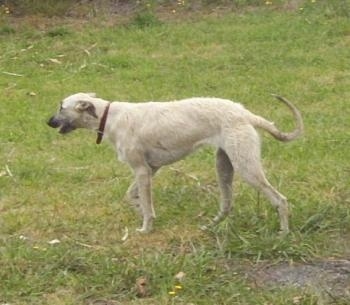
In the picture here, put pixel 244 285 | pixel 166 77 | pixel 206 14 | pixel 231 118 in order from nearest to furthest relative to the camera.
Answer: pixel 244 285
pixel 231 118
pixel 166 77
pixel 206 14

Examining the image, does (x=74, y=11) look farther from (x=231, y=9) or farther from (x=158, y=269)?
(x=158, y=269)

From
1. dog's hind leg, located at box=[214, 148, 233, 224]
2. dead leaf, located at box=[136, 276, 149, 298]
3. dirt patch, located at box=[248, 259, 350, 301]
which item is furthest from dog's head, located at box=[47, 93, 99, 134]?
dirt patch, located at box=[248, 259, 350, 301]

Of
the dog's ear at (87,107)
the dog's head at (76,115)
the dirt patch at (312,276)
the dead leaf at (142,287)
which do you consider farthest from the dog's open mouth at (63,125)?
the dirt patch at (312,276)

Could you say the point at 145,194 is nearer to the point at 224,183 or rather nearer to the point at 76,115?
the point at 224,183

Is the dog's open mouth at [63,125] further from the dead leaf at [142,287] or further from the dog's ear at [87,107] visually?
the dead leaf at [142,287]

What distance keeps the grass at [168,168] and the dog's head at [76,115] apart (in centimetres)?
67

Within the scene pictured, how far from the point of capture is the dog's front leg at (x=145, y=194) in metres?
7.08

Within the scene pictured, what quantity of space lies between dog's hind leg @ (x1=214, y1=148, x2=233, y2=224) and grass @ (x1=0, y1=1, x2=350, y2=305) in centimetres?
13

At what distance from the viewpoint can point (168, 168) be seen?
28.4 feet

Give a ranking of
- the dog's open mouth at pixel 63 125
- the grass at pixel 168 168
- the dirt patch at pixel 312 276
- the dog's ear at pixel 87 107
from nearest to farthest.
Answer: the dirt patch at pixel 312 276
the grass at pixel 168 168
the dog's ear at pixel 87 107
the dog's open mouth at pixel 63 125

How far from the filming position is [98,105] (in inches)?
287

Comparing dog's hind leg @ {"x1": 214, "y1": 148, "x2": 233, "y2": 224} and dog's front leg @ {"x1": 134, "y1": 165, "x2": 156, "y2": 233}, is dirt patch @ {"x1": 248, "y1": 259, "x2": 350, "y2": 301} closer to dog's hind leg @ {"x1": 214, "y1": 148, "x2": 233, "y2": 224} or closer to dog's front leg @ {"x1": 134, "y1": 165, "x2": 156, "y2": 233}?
dog's hind leg @ {"x1": 214, "y1": 148, "x2": 233, "y2": 224}

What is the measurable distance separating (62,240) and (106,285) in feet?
3.34

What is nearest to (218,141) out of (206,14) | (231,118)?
(231,118)
